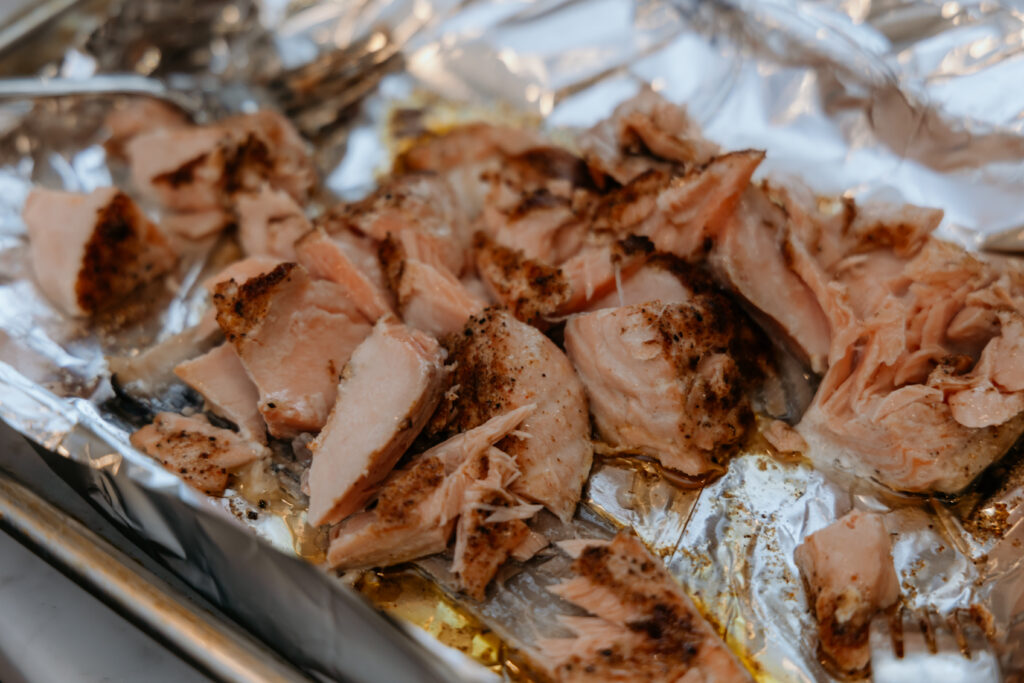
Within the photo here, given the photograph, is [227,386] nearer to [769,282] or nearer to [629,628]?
[629,628]

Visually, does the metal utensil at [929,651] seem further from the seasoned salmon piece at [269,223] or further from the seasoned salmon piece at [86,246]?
the seasoned salmon piece at [86,246]

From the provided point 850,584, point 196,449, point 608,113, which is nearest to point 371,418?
point 196,449

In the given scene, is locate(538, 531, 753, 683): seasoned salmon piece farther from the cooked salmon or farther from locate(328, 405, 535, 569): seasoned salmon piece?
the cooked salmon

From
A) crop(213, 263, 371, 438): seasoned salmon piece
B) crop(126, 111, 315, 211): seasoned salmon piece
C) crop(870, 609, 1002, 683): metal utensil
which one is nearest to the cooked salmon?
crop(870, 609, 1002, 683): metal utensil

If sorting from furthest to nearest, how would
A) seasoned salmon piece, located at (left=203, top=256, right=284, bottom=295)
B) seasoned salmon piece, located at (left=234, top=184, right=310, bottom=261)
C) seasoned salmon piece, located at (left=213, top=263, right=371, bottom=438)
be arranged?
1. seasoned salmon piece, located at (left=234, top=184, right=310, bottom=261)
2. seasoned salmon piece, located at (left=203, top=256, right=284, bottom=295)
3. seasoned salmon piece, located at (left=213, top=263, right=371, bottom=438)

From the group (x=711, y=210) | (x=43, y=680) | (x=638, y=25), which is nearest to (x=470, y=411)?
(x=711, y=210)

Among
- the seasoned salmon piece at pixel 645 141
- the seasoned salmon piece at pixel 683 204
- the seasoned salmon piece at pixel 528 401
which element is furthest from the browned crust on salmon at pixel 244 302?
the seasoned salmon piece at pixel 645 141
